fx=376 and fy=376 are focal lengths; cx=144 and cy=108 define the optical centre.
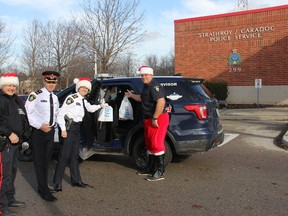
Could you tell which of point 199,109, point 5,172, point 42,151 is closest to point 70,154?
point 42,151

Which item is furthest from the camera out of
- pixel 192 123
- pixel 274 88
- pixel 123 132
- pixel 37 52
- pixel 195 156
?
pixel 37 52

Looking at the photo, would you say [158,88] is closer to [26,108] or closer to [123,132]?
[123,132]

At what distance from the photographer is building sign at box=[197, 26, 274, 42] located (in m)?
23.6

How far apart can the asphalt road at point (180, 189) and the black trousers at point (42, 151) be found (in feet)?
0.90

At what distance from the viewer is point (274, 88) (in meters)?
23.2

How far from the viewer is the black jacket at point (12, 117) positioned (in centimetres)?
452

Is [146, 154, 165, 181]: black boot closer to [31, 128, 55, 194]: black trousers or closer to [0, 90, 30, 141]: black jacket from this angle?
[31, 128, 55, 194]: black trousers

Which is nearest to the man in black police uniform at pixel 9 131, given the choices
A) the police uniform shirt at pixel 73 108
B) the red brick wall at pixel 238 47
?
the police uniform shirt at pixel 73 108

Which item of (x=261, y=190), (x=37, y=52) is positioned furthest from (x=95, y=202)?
(x=37, y=52)

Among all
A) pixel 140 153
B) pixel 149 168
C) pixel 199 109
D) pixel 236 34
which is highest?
pixel 236 34

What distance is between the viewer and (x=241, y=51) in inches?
953

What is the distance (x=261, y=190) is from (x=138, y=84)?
2.84 meters

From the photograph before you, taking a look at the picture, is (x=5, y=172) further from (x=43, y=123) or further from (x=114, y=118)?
(x=114, y=118)

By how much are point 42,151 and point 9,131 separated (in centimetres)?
86
